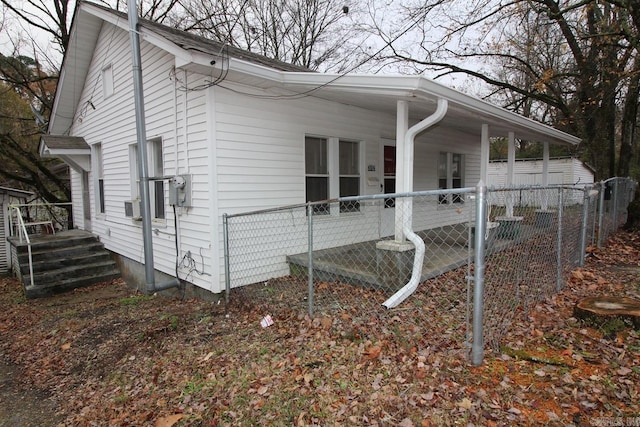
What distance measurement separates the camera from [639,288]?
4.68m

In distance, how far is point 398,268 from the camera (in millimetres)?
4395

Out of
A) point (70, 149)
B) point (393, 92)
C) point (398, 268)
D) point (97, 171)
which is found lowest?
point (398, 268)

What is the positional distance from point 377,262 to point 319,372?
5.80 feet

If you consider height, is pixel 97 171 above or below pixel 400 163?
above

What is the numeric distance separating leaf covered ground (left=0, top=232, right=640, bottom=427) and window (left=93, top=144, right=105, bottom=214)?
4.69m

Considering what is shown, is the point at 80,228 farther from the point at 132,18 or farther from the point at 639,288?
the point at 639,288

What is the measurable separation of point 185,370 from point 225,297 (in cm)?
172

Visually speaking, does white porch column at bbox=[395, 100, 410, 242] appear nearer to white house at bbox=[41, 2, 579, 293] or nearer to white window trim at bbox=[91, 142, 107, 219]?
white house at bbox=[41, 2, 579, 293]

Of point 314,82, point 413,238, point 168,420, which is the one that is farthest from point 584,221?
point 168,420

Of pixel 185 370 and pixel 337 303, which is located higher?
pixel 337 303

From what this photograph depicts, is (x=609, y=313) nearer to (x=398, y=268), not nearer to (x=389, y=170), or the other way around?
(x=398, y=268)

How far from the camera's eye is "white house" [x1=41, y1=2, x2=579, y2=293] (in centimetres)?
479

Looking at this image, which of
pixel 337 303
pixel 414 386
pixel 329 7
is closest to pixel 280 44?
pixel 329 7

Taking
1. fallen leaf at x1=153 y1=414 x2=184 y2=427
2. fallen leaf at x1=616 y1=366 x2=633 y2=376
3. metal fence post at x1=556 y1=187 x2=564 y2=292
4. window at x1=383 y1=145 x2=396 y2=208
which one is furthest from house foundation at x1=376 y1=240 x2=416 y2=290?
window at x1=383 y1=145 x2=396 y2=208
